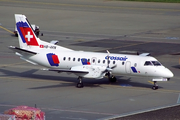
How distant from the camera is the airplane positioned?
32.2 m

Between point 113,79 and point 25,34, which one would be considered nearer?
point 113,79

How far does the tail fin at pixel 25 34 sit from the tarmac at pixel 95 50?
9.72ft

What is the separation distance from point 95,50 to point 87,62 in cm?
1470

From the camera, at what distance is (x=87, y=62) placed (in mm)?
33312

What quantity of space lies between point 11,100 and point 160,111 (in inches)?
406

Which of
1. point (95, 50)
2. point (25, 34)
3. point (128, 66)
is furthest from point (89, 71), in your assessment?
point (95, 50)

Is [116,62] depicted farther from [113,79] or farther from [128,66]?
[113,79]

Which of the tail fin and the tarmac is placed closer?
the tarmac

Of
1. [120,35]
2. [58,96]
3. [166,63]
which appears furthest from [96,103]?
[120,35]

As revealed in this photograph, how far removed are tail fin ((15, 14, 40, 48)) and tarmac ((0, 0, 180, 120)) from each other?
117 inches

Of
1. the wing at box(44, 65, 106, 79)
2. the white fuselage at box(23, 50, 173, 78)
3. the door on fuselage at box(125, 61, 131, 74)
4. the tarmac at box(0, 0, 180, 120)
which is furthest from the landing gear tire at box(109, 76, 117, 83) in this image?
the wing at box(44, 65, 106, 79)

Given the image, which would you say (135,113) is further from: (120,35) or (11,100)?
(120,35)

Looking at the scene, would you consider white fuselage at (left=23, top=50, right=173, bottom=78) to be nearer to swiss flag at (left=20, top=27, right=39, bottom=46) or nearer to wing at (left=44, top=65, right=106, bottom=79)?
wing at (left=44, top=65, right=106, bottom=79)

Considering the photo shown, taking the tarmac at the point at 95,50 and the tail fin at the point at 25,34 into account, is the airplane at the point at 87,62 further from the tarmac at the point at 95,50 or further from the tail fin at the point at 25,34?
the tarmac at the point at 95,50
